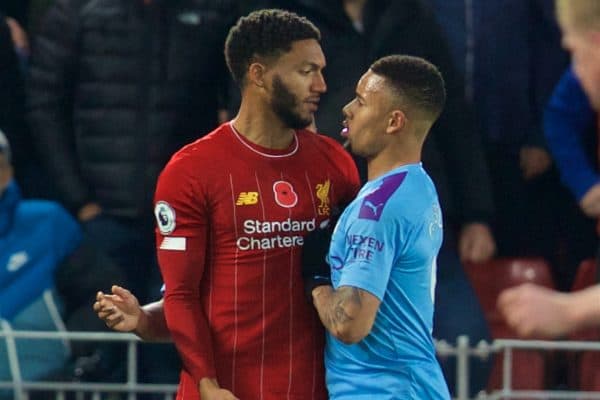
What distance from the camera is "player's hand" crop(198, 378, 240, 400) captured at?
4.40m

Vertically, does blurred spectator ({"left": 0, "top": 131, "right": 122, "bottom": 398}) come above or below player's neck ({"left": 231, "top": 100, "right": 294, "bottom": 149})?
below

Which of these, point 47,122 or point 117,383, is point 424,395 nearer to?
point 117,383

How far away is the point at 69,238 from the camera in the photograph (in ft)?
21.0

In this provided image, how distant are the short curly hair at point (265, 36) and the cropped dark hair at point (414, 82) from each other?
255 mm

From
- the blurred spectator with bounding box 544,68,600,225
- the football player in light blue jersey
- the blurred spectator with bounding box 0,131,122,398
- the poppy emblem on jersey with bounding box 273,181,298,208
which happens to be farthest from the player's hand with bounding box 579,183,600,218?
the poppy emblem on jersey with bounding box 273,181,298,208

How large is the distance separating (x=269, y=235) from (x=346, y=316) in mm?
382

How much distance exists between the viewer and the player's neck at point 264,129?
455 cm

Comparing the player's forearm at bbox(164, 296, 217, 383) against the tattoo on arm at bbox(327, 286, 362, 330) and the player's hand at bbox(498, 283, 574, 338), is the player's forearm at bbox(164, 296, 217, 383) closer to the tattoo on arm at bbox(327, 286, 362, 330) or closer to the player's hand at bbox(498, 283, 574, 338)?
the tattoo on arm at bbox(327, 286, 362, 330)

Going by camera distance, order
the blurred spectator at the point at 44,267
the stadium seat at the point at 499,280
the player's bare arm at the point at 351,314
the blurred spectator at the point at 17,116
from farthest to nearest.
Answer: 1. the blurred spectator at the point at 17,116
2. the stadium seat at the point at 499,280
3. the blurred spectator at the point at 44,267
4. the player's bare arm at the point at 351,314

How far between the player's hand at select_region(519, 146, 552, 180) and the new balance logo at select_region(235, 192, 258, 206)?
2.43m

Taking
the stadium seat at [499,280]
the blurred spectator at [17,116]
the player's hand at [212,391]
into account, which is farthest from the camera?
the blurred spectator at [17,116]

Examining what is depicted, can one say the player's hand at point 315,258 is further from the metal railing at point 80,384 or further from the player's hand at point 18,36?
the player's hand at point 18,36

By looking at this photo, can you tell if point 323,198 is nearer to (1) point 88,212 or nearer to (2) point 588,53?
(2) point 588,53

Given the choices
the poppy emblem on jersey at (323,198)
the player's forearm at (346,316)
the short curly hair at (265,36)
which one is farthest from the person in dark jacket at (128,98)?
the player's forearm at (346,316)
